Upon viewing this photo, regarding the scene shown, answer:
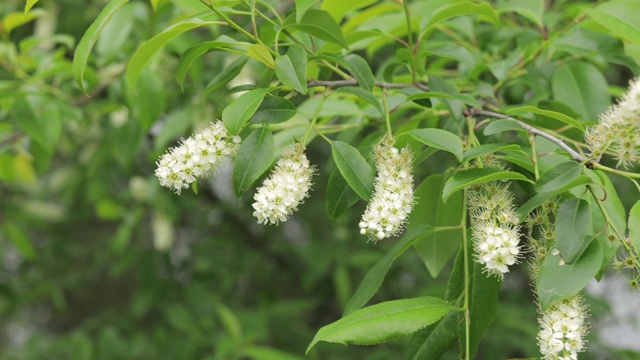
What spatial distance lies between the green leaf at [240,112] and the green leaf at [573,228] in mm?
372

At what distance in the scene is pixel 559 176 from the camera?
2.54 feet

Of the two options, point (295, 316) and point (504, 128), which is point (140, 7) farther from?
point (295, 316)

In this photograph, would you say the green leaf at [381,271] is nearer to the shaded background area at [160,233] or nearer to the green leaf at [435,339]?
the green leaf at [435,339]

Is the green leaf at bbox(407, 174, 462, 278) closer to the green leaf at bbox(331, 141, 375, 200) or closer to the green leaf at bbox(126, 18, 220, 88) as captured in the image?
the green leaf at bbox(331, 141, 375, 200)

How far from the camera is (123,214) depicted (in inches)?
93.3

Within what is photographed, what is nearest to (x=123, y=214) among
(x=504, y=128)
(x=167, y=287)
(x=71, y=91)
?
(x=167, y=287)

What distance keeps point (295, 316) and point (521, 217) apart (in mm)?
1907

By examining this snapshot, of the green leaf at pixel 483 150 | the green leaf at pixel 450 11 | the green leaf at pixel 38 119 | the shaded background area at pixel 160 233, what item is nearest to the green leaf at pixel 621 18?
the green leaf at pixel 450 11

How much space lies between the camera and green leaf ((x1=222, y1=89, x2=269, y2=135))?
2.70 feet

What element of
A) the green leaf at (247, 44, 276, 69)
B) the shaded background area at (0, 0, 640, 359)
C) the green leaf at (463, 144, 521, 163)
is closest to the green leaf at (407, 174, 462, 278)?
the green leaf at (463, 144, 521, 163)

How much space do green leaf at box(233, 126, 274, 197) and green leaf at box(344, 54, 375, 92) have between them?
157mm

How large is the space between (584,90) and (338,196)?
60 centimetres

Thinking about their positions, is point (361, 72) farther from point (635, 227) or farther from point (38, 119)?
point (38, 119)

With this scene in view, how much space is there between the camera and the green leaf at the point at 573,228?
29.7 inches
